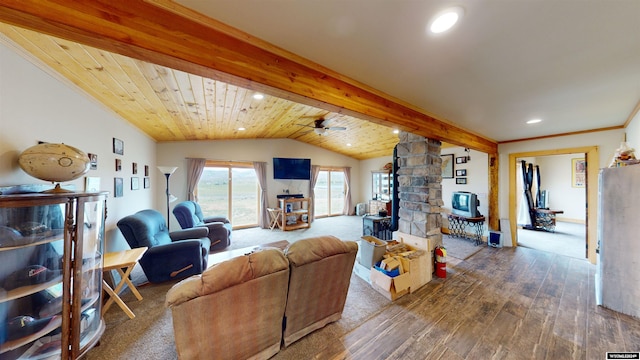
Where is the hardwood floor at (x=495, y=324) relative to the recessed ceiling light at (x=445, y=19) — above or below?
below

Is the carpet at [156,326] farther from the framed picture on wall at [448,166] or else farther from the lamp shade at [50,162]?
the framed picture on wall at [448,166]

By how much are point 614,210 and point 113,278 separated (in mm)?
5787

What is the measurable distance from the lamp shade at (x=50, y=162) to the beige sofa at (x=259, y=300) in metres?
1.15

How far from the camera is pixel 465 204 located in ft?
15.7

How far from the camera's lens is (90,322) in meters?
1.61

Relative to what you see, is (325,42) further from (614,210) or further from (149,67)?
(614,210)

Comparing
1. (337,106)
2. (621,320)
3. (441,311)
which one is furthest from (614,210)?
(337,106)

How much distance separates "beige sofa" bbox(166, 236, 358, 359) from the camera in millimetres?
1280

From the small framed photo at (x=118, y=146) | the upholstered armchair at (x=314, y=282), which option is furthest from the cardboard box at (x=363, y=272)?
the small framed photo at (x=118, y=146)

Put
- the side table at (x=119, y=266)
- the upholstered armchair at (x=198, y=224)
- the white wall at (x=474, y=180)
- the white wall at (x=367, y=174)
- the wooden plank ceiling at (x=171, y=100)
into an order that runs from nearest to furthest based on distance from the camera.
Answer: the wooden plank ceiling at (x=171, y=100) < the side table at (x=119, y=266) < the upholstered armchair at (x=198, y=224) < the white wall at (x=474, y=180) < the white wall at (x=367, y=174)

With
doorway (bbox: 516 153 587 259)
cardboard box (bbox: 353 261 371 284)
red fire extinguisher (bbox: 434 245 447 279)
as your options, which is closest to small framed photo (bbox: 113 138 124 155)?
cardboard box (bbox: 353 261 371 284)

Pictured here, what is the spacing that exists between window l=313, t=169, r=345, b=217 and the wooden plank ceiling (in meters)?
2.12

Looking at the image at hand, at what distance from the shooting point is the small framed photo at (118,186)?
2830 millimetres

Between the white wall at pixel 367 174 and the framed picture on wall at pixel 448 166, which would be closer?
the framed picture on wall at pixel 448 166
